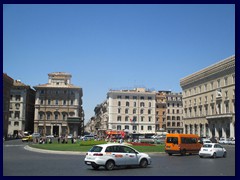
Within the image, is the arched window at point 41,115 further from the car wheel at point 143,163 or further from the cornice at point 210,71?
the car wheel at point 143,163

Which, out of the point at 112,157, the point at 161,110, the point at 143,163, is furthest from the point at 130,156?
the point at 161,110

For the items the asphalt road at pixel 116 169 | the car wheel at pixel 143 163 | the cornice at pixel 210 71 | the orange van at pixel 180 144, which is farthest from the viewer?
the cornice at pixel 210 71

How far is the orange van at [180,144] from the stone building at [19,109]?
6873 centimetres

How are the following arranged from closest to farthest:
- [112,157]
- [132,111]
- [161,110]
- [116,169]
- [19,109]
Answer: [112,157], [116,169], [19,109], [132,111], [161,110]

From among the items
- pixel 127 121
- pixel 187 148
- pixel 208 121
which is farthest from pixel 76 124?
pixel 187 148

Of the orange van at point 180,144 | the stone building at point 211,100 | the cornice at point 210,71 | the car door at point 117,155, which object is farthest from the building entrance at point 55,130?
the car door at point 117,155

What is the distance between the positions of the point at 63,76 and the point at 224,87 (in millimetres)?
49793

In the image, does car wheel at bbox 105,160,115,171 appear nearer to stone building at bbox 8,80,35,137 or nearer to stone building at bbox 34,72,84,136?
stone building at bbox 34,72,84,136

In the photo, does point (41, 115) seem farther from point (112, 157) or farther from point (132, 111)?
point (112, 157)

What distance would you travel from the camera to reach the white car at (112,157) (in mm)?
17312

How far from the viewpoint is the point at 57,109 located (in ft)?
315

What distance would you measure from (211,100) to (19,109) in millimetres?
53931
